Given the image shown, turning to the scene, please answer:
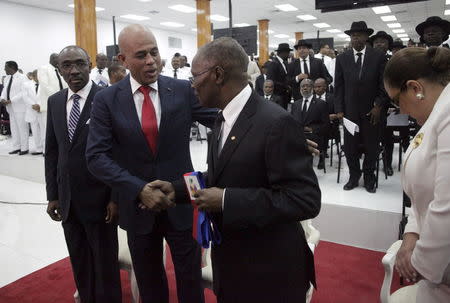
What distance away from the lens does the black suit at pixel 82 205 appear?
86.1 inches

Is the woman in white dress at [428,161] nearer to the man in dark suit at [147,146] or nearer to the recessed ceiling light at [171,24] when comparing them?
the man in dark suit at [147,146]

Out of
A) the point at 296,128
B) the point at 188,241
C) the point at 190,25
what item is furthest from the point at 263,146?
the point at 190,25

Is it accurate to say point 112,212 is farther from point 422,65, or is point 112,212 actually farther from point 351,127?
point 351,127

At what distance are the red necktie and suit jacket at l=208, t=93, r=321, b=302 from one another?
0.50 metres

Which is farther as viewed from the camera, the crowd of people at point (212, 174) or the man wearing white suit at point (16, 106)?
the man wearing white suit at point (16, 106)

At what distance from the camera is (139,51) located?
1.85 m

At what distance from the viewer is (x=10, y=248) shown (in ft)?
12.7

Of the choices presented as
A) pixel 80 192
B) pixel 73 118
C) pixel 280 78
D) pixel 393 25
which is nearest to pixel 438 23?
pixel 280 78

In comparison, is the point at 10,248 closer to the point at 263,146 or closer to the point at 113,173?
the point at 113,173

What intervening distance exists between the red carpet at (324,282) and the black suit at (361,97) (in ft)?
4.36

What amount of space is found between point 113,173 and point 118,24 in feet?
52.3

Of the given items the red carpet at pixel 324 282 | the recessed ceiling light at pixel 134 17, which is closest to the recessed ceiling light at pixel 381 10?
the recessed ceiling light at pixel 134 17

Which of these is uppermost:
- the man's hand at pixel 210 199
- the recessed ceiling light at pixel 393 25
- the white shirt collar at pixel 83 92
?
the recessed ceiling light at pixel 393 25

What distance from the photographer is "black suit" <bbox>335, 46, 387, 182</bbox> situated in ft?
14.3
